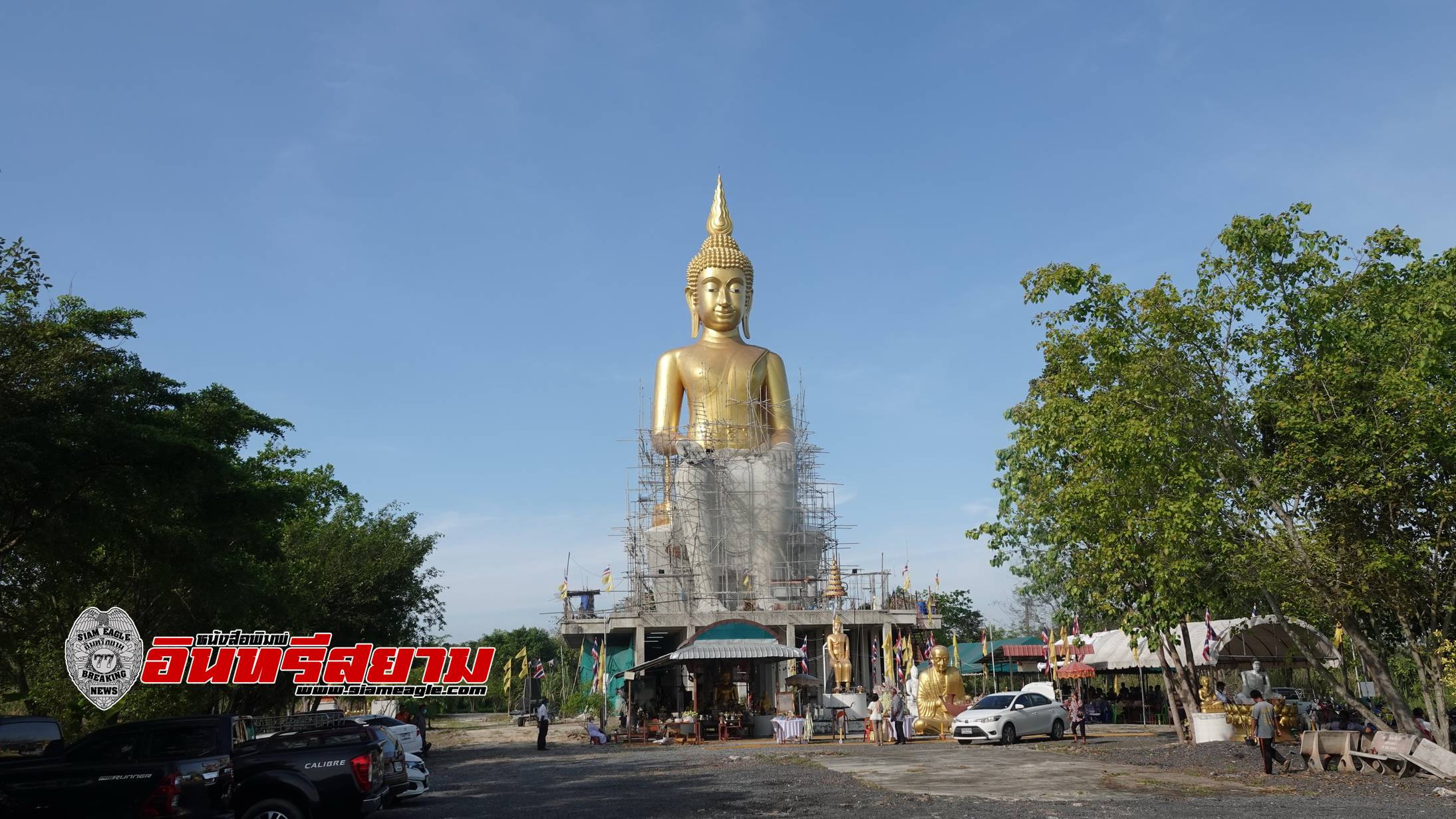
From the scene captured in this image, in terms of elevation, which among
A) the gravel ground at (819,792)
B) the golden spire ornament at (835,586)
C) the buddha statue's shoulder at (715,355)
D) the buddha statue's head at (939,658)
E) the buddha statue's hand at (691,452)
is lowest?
the gravel ground at (819,792)

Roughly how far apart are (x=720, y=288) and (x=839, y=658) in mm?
18500

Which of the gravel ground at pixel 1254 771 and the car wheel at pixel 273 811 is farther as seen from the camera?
the gravel ground at pixel 1254 771

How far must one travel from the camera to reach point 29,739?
11.6 m

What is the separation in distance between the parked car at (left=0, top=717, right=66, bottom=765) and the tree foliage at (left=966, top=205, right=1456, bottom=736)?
547 inches

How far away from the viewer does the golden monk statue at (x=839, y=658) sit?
33.2 meters

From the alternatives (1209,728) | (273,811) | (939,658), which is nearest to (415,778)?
(273,811)

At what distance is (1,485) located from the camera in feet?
46.4

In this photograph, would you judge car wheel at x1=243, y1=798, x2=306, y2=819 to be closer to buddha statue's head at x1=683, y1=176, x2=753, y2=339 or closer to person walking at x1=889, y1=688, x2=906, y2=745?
person walking at x1=889, y1=688, x2=906, y2=745

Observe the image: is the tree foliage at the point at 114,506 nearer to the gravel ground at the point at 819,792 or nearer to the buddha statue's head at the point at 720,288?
the gravel ground at the point at 819,792

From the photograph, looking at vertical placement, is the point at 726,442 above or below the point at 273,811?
above

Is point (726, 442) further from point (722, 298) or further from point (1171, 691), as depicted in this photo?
point (1171, 691)

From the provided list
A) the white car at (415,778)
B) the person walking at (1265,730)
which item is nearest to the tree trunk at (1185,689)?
the person walking at (1265,730)

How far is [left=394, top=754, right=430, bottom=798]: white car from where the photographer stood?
1539 cm

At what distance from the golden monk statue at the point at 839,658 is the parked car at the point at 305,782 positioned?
23.1 metres
